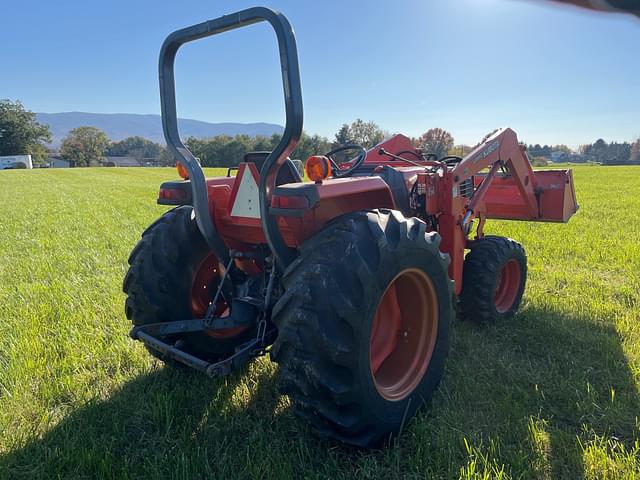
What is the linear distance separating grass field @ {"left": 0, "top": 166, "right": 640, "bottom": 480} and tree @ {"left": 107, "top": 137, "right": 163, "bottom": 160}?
129m

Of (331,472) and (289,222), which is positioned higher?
(289,222)

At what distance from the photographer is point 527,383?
3.00m

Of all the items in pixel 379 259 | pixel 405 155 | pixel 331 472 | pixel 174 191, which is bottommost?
pixel 331 472

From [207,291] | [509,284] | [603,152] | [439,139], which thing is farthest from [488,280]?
[603,152]

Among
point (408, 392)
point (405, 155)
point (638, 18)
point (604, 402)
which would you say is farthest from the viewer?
point (405, 155)

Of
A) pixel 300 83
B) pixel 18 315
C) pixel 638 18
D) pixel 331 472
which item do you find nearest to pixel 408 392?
pixel 331 472

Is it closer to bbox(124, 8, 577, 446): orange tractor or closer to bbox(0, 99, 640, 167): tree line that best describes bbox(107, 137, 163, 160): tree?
bbox(0, 99, 640, 167): tree line

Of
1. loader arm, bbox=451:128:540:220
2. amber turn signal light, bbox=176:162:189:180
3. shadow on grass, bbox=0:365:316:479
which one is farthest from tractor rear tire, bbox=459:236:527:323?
amber turn signal light, bbox=176:162:189:180

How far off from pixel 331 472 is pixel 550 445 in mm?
1142

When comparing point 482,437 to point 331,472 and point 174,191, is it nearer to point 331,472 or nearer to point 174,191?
point 331,472

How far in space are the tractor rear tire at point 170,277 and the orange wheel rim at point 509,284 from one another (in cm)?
254

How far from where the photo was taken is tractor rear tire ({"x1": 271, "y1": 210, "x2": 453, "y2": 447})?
2084mm

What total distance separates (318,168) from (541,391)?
1.95 m

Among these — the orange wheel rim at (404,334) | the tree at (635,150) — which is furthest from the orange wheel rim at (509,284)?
the tree at (635,150)
